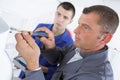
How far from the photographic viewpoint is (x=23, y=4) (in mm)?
1954

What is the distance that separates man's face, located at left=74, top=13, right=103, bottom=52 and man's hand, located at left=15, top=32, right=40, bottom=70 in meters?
0.24

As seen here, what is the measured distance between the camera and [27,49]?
76 cm

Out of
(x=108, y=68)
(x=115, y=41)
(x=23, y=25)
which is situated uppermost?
(x=108, y=68)

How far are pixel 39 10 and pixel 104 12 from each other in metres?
1.16

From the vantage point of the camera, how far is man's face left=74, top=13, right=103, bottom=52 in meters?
0.94

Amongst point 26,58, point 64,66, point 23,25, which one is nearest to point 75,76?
point 64,66

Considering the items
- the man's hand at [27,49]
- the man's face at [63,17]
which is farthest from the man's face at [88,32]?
→ the man's face at [63,17]

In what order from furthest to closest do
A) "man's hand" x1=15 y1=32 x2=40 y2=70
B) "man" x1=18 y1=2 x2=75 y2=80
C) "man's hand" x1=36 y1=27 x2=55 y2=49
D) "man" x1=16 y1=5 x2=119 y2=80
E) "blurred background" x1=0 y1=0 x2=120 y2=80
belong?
1. "blurred background" x1=0 y1=0 x2=120 y2=80
2. "man" x1=18 y1=2 x2=75 y2=80
3. "man's hand" x1=36 y1=27 x2=55 y2=49
4. "man" x1=16 y1=5 x2=119 y2=80
5. "man's hand" x1=15 y1=32 x2=40 y2=70

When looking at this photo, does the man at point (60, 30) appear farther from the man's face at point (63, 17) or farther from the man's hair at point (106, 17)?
the man's hair at point (106, 17)

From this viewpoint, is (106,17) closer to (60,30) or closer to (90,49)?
(90,49)

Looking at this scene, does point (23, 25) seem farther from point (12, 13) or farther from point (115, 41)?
point (115, 41)


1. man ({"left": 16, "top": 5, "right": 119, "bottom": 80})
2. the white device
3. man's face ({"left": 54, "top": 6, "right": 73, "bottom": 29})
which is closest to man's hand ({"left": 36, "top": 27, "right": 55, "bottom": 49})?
man ({"left": 16, "top": 5, "right": 119, "bottom": 80})

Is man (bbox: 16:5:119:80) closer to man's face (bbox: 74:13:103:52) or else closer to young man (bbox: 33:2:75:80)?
man's face (bbox: 74:13:103:52)

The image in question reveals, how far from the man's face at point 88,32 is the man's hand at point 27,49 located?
242 millimetres
